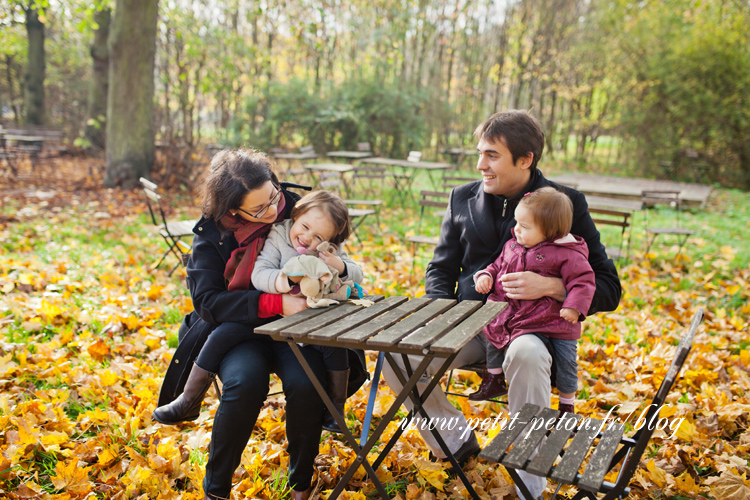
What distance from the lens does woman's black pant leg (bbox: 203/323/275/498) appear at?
2066 millimetres

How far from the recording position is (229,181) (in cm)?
239

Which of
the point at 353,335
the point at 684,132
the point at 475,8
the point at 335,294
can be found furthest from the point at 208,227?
the point at 475,8

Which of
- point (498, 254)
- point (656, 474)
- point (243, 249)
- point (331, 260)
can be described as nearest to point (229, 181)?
point (243, 249)

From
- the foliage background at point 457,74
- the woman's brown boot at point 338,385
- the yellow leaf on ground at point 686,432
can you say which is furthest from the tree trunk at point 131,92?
the yellow leaf on ground at point 686,432

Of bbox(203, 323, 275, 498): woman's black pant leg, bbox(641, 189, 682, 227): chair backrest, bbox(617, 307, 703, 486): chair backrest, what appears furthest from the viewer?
bbox(641, 189, 682, 227): chair backrest

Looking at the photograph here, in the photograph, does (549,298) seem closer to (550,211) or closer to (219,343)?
(550,211)

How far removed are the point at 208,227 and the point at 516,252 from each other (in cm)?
141

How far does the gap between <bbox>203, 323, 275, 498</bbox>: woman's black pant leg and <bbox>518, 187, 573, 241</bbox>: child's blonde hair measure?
1360 millimetres

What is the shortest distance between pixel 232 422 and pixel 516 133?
1.80m

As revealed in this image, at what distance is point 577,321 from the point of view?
246cm

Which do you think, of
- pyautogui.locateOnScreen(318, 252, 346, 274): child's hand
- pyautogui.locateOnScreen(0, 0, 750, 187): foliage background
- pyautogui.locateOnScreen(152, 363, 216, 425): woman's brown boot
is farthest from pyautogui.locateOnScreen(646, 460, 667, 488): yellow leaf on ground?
pyautogui.locateOnScreen(0, 0, 750, 187): foliage background

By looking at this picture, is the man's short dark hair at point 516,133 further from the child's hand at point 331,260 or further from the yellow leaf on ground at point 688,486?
the yellow leaf on ground at point 688,486

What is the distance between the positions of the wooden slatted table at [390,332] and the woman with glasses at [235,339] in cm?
19

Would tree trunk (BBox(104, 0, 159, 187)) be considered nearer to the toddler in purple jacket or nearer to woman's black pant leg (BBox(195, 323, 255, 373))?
woman's black pant leg (BBox(195, 323, 255, 373))
